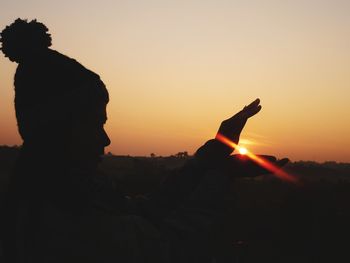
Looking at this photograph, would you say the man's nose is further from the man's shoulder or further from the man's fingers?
the man's fingers

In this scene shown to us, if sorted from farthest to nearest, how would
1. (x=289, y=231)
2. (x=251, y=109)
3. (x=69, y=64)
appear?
1. (x=289, y=231)
2. (x=69, y=64)
3. (x=251, y=109)

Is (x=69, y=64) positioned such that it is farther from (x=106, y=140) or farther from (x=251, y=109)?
(x=251, y=109)

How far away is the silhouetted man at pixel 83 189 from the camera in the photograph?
1.73 metres

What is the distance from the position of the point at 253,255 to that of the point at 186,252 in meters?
14.8

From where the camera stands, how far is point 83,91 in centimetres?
193

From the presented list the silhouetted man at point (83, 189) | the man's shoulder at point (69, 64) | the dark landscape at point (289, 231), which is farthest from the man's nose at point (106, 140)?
the dark landscape at point (289, 231)

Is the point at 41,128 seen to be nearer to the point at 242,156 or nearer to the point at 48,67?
the point at 48,67

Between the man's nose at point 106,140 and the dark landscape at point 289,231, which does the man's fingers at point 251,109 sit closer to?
the man's nose at point 106,140

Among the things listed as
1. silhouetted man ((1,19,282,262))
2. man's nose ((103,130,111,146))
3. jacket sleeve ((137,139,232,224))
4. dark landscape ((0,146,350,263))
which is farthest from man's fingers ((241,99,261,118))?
dark landscape ((0,146,350,263))

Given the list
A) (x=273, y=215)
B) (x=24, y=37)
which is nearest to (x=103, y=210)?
(x=24, y=37)

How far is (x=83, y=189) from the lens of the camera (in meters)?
1.79

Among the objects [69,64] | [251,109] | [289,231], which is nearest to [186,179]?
[251,109]

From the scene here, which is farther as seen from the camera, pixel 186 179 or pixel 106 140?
pixel 106 140

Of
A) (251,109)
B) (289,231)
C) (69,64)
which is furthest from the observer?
(289,231)
